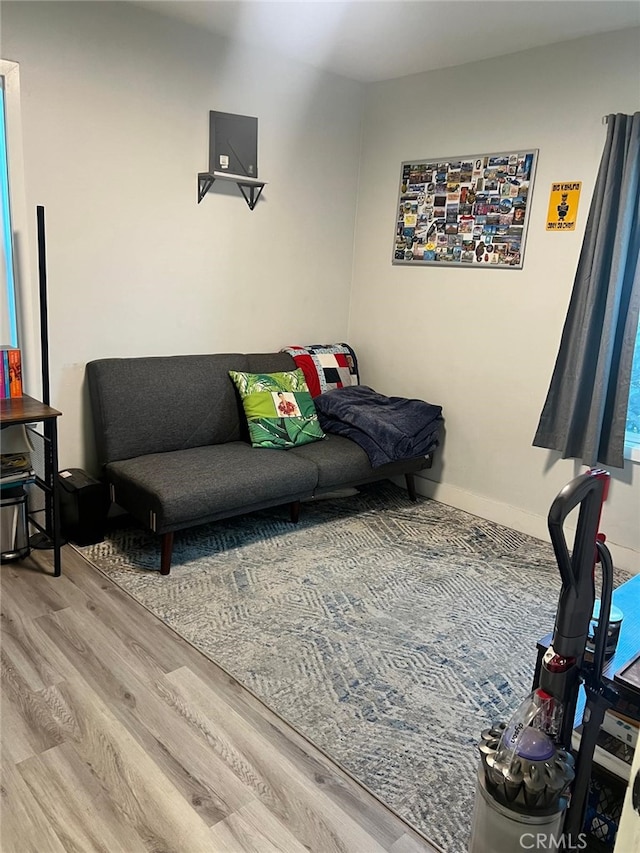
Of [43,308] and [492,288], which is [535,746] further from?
[492,288]

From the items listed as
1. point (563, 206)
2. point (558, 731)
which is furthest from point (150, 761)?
point (563, 206)

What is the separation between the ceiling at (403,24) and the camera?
2764mm

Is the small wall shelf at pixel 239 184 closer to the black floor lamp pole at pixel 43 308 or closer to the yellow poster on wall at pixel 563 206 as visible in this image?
the black floor lamp pole at pixel 43 308

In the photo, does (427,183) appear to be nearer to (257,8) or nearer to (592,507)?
(257,8)

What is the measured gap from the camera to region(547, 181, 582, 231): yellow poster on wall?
10.4 ft

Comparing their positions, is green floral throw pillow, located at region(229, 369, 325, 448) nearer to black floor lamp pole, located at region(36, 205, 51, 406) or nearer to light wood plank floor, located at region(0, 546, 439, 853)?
black floor lamp pole, located at region(36, 205, 51, 406)

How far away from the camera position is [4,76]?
2727 millimetres

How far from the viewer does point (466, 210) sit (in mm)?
3598

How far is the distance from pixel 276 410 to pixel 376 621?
4.47 feet

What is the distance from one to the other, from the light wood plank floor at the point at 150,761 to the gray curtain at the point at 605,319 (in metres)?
2.05

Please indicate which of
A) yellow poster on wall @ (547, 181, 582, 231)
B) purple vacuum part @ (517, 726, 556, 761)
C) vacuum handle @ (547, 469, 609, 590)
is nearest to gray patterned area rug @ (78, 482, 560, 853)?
purple vacuum part @ (517, 726, 556, 761)

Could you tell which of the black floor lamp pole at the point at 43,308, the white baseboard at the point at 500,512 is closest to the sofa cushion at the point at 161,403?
the black floor lamp pole at the point at 43,308

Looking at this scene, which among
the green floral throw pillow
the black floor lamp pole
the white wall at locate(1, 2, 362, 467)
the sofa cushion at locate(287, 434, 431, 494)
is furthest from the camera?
the green floral throw pillow

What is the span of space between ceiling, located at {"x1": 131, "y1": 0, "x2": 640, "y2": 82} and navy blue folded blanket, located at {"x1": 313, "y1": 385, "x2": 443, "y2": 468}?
1874mm
